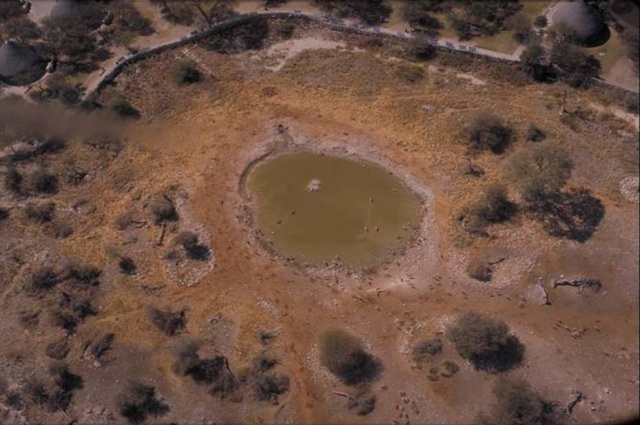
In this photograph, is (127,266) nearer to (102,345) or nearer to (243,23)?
(102,345)

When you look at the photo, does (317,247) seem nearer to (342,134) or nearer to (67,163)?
(342,134)

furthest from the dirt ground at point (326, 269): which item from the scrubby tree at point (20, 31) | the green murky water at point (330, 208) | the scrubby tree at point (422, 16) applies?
the scrubby tree at point (20, 31)

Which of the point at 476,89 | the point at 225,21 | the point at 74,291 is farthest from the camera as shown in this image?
the point at 225,21

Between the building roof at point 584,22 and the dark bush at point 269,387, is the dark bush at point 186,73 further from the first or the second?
the building roof at point 584,22

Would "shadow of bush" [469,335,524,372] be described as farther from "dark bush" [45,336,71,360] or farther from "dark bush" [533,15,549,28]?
"dark bush" [533,15,549,28]

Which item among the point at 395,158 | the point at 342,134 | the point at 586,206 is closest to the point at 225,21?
the point at 342,134

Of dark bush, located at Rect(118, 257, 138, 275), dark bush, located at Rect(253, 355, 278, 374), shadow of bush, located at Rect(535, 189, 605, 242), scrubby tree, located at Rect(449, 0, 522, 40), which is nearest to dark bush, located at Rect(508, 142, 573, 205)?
shadow of bush, located at Rect(535, 189, 605, 242)
